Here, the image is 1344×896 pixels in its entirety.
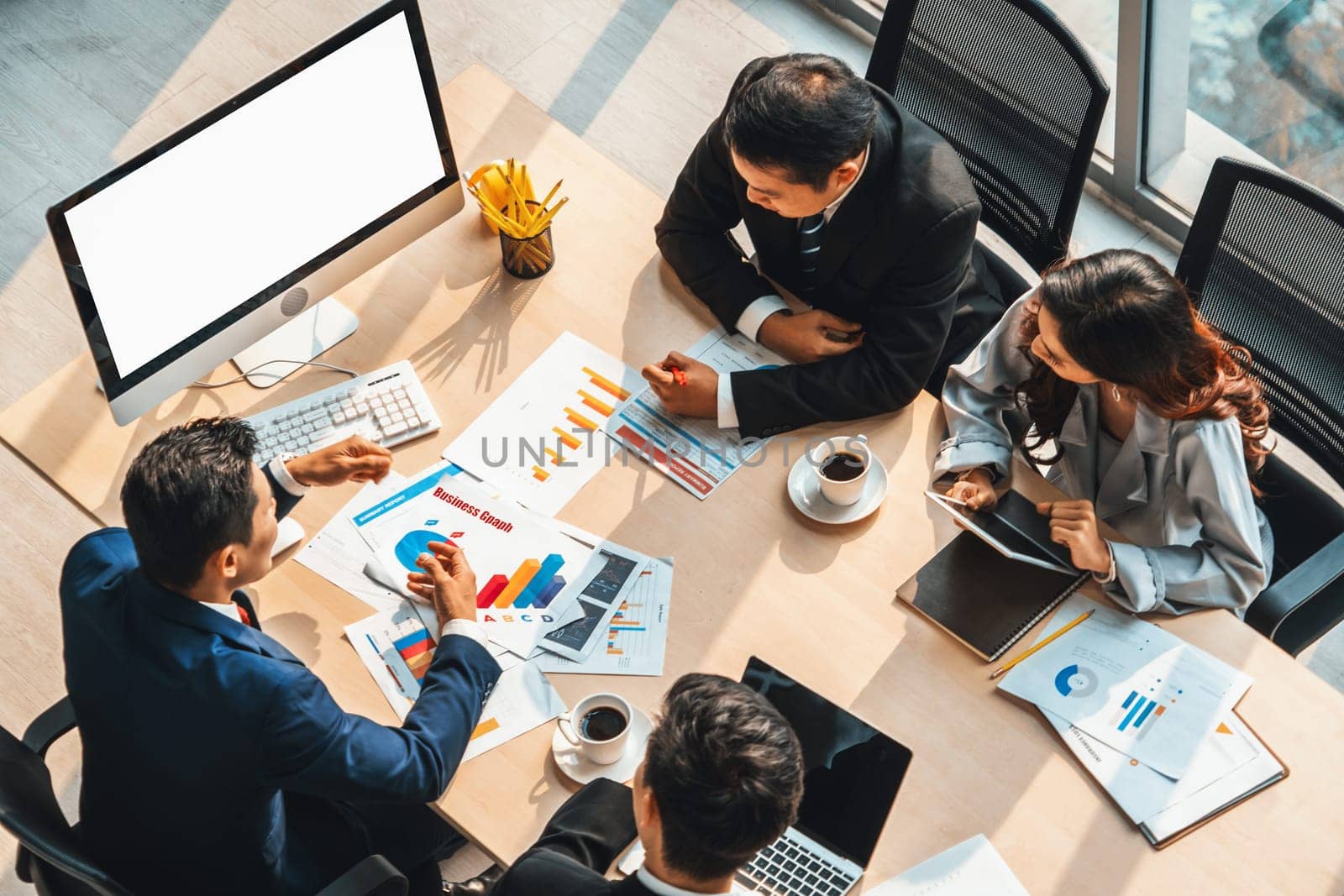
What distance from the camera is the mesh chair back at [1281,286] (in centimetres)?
207

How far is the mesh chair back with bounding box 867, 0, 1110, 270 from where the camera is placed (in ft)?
7.65

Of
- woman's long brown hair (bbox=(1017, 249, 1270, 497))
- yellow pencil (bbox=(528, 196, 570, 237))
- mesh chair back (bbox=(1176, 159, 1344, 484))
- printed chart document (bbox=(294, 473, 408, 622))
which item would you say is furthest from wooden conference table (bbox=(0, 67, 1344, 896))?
mesh chair back (bbox=(1176, 159, 1344, 484))

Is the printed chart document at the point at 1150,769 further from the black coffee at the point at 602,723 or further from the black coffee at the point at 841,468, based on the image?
the black coffee at the point at 602,723

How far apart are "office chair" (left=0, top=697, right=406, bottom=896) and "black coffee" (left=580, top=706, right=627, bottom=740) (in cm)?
33

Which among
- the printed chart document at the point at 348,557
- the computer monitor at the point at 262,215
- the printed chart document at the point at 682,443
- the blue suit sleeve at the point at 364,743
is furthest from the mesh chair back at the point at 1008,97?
the blue suit sleeve at the point at 364,743

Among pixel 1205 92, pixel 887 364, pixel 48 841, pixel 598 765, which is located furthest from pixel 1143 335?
pixel 1205 92

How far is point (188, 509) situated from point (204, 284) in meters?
0.53

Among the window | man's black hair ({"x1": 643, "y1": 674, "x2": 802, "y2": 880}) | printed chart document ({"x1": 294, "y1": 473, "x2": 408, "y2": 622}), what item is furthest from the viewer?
the window

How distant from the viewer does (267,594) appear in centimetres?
195

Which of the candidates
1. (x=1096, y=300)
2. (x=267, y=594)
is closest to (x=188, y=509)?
(x=267, y=594)

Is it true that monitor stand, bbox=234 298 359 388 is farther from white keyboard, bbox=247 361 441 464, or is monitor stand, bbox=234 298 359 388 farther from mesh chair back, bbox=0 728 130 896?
mesh chair back, bbox=0 728 130 896

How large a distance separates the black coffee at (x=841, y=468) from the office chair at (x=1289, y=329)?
27.2 inches

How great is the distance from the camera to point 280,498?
6.41 ft

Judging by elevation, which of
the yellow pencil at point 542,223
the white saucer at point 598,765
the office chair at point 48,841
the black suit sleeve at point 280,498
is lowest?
the office chair at point 48,841
